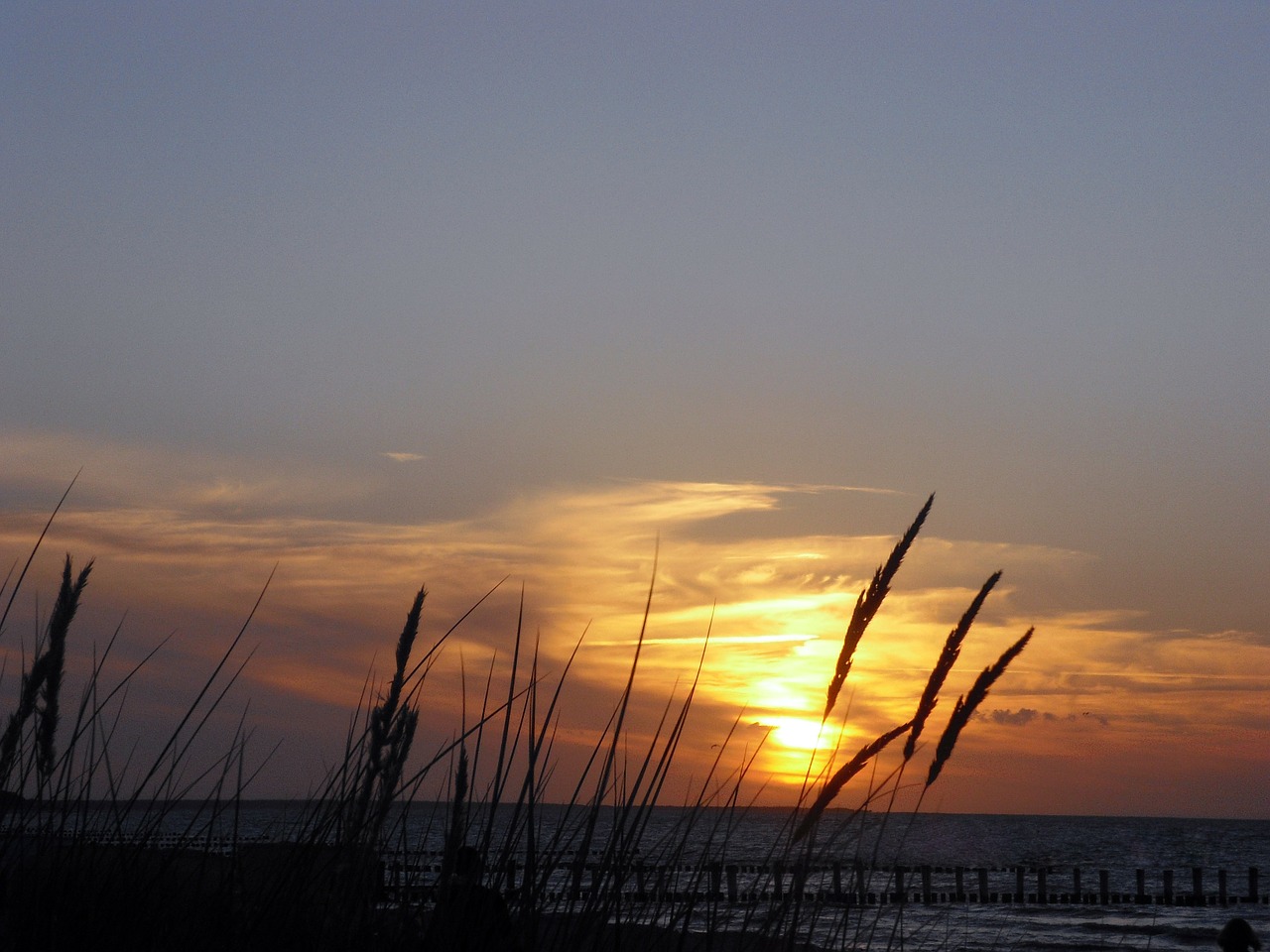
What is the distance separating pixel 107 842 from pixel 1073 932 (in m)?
34.6

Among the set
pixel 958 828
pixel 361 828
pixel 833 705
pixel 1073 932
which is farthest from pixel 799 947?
pixel 958 828

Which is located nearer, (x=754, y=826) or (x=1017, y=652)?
(x=1017, y=652)

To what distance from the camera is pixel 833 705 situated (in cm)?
216

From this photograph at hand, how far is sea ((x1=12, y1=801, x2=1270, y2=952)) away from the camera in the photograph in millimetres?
2428

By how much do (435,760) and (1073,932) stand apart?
34411 millimetres

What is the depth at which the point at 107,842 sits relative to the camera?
2586 millimetres

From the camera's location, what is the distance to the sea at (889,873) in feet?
7.97

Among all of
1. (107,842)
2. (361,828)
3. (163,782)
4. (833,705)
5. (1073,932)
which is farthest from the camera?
(1073,932)

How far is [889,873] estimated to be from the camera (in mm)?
22562

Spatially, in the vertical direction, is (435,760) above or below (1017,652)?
below

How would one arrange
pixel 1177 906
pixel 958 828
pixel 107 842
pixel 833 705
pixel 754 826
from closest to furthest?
pixel 833 705, pixel 107 842, pixel 1177 906, pixel 754 826, pixel 958 828

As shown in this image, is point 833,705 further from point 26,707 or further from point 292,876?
point 26,707

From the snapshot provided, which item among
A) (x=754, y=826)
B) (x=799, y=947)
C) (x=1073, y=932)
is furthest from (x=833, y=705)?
(x=754, y=826)

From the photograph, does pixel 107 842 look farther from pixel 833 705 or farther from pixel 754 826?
pixel 754 826
